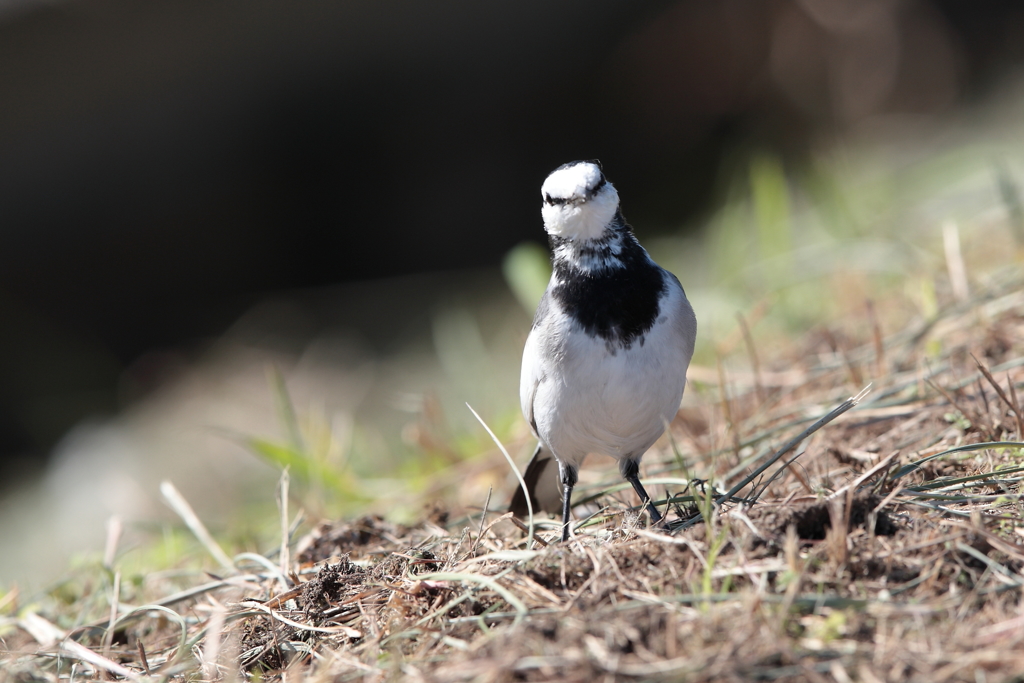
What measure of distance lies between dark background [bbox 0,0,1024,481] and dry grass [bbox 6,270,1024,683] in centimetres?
557

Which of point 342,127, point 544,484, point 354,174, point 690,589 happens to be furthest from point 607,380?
point 354,174

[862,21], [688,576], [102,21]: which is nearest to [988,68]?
[862,21]

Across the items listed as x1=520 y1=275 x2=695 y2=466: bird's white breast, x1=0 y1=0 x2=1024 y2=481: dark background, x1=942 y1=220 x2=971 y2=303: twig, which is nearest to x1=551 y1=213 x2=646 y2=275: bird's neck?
x1=520 y1=275 x2=695 y2=466: bird's white breast

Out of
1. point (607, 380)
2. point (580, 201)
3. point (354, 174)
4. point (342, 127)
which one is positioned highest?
point (342, 127)

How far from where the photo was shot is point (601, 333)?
8.83ft

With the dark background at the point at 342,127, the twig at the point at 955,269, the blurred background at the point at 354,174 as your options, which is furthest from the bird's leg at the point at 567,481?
the dark background at the point at 342,127

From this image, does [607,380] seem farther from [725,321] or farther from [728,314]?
[725,321]

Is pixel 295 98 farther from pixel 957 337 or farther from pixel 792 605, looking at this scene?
pixel 792 605

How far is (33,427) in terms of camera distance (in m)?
8.05

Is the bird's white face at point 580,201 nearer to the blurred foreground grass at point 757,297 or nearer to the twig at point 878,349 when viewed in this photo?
the blurred foreground grass at point 757,297

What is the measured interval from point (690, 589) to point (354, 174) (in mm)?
7542

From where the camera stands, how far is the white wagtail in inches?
106

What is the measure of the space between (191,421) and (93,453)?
86 centimetres

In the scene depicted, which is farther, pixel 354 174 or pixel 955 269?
pixel 354 174
